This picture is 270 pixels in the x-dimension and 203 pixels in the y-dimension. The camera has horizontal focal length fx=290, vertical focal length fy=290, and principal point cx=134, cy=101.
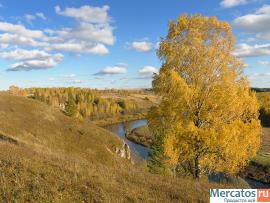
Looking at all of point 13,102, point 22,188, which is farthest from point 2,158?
point 13,102

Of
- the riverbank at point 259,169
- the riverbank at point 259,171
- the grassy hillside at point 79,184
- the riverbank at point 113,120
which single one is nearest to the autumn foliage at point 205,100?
the grassy hillside at point 79,184

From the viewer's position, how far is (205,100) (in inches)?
672

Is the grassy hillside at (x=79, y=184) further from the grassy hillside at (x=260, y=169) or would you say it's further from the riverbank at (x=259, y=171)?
the grassy hillside at (x=260, y=169)

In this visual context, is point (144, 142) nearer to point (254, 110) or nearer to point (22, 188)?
point (254, 110)

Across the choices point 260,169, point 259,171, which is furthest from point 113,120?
point 259,171

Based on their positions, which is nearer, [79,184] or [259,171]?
[79,184]

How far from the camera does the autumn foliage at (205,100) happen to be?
16.6 meters

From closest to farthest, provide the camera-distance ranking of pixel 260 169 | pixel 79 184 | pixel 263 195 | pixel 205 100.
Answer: pixel 79 184 < pixel 263 195 < pixel 205 100 < pixel 260 169

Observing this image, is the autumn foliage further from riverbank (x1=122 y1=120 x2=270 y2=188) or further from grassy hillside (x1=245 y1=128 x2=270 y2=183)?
grassy hillside (x1=245 y1=128 x2=270 y2=183)

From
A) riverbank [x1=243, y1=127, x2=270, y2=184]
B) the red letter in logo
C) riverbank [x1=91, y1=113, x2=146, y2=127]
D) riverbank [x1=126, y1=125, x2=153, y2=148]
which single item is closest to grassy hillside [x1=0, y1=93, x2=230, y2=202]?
the red letter in logo

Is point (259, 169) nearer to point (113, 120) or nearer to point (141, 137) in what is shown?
point (141, 137)

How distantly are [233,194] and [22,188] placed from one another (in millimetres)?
9217

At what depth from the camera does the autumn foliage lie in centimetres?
1656

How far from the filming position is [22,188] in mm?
10688
